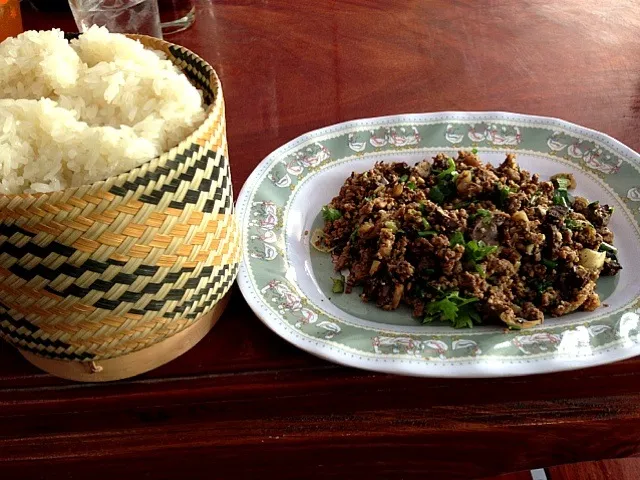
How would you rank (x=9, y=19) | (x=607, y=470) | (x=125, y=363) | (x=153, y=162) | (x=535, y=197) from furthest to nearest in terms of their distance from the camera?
1. (x=9, y=19)
2. (x=607, y=470)
3. (x=535, y=197)
4. (x=125, y=363)
5. (x=153, y=162)

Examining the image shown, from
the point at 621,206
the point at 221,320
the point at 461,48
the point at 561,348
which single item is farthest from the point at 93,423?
the point at 461,48

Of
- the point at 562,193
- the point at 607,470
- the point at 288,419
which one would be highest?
the point at 562,193

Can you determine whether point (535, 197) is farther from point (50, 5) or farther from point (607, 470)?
point (50, 5)

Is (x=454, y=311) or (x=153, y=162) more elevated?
(x=153, y=162)

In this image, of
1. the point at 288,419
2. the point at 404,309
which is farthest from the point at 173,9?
the point at 288,419

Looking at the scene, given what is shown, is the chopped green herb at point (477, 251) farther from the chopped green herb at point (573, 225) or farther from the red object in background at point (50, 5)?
the red object in background at point (50, 5)

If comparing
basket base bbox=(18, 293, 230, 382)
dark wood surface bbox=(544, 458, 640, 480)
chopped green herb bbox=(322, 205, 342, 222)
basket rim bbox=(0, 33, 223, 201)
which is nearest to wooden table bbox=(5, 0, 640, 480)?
basket base bbox=(18, 293, 230, 382)

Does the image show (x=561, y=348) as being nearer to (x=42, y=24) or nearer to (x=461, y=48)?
(x=461, y=48)

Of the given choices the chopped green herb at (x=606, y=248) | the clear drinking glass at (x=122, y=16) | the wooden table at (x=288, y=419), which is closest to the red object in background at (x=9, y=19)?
the clear drinking glass at (x=122, y=16)
